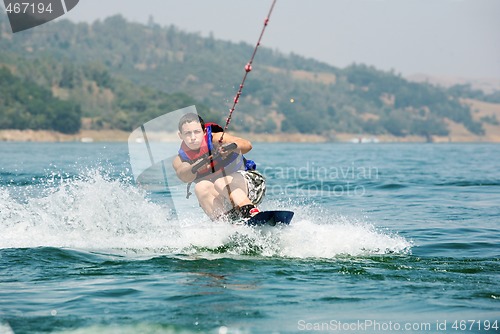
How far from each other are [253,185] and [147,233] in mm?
1898

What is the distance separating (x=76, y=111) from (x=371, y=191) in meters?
128

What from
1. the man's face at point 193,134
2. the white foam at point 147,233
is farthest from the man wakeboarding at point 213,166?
the white foam at point 147,233

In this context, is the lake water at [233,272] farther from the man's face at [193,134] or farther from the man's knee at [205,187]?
the man's face at [193,134]

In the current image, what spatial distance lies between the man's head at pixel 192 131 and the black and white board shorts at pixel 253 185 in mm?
745

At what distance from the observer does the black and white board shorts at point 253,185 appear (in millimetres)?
10192

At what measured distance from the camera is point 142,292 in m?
7.50

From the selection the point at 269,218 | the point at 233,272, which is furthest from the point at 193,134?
the point at 233,272

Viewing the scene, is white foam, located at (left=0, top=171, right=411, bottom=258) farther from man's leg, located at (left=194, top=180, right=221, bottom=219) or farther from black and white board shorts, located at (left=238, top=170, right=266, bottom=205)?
black and white board shorts, located at (left=238, top=170, right=266, bottom=205)

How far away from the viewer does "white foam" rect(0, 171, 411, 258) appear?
9.62 meters

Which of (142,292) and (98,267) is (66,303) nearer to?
(142,292)

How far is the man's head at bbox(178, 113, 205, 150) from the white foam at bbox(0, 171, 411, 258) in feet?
3.74

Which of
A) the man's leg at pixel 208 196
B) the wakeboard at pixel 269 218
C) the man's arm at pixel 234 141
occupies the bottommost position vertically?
the wakeboard at pixel 269 218

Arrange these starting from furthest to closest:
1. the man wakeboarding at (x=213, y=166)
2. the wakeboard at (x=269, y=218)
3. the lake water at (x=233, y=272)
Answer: the man wakeboarding at (x=213, y=166), the wakeboard at (x=269, y=218), the lake water at (x=233, y=272)

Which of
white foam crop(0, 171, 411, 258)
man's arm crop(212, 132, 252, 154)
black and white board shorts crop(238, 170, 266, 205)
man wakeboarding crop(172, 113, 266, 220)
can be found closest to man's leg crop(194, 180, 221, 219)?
man wakeboarding crop(172, 113, 266, 220)
